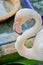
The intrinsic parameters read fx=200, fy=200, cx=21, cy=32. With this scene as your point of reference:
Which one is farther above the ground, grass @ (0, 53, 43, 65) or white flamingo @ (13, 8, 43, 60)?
white flamingo @ (13, 8, 43, 60)

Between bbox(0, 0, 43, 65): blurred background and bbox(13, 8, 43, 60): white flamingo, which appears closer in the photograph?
bbox(13, 8, 43, 60): white flamingo

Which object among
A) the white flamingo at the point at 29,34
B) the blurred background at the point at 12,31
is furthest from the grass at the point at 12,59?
the white flamingo at the point at 29,34

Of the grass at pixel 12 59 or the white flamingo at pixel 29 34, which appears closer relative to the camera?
the white flamingo at pixel 29 34

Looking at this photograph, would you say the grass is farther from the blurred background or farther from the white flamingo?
the white flamingo

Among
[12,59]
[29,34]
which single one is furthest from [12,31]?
[29,34]

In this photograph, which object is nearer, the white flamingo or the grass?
the white flamingo

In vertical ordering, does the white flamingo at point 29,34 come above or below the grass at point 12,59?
above

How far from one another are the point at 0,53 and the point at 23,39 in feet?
0.90

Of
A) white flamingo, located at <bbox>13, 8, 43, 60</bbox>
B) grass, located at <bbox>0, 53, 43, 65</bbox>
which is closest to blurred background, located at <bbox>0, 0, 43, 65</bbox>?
grass, located at <bbox>0, 53, 43, 65</bbox>

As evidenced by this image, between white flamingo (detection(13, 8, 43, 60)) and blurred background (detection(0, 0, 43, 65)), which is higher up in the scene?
white flamingo (detection(13, 8, 43, 60))

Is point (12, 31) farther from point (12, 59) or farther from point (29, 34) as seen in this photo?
point (29, 34)

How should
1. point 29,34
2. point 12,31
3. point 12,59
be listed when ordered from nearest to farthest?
point 29,34 → point 12,59 → point 12,31

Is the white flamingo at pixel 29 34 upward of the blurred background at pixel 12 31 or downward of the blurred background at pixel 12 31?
upward

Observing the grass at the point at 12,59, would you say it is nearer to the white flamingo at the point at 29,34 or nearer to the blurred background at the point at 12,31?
the blurred background at the point at 12,31
